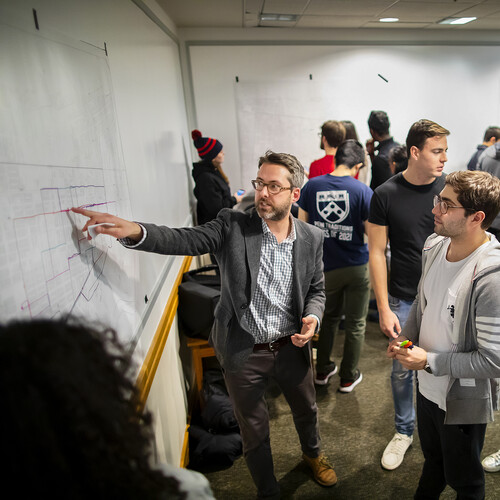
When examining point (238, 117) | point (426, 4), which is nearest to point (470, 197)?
point (426, 4)

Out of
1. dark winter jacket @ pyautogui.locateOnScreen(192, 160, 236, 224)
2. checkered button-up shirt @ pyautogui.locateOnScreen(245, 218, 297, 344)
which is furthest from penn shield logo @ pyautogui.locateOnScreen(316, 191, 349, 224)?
dark winter jacket @ pyautogui.locateOnScreen(192, 160, 236, 224)

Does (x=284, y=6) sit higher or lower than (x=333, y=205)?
higher

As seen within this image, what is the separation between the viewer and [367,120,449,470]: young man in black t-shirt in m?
1.73

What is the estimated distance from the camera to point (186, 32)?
3.99 metres

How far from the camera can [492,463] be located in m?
1.83

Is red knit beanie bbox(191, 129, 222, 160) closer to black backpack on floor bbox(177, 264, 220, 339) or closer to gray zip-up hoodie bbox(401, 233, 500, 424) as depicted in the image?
black backpack on floor bbox(177, 264, 220, 339)

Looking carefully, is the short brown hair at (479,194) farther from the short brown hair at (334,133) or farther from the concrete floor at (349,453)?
the short brown hair at (334,133)

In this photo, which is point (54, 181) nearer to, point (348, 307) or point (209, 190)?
point (348, 307)

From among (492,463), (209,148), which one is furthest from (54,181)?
(209,148)

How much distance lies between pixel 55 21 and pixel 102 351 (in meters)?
0.84

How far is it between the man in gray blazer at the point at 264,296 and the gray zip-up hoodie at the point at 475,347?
20.3 inches

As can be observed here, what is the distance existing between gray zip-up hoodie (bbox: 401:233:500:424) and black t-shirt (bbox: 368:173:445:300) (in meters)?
0.59

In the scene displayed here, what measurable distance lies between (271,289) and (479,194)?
0.82m

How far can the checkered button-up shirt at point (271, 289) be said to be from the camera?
1.51 meters
